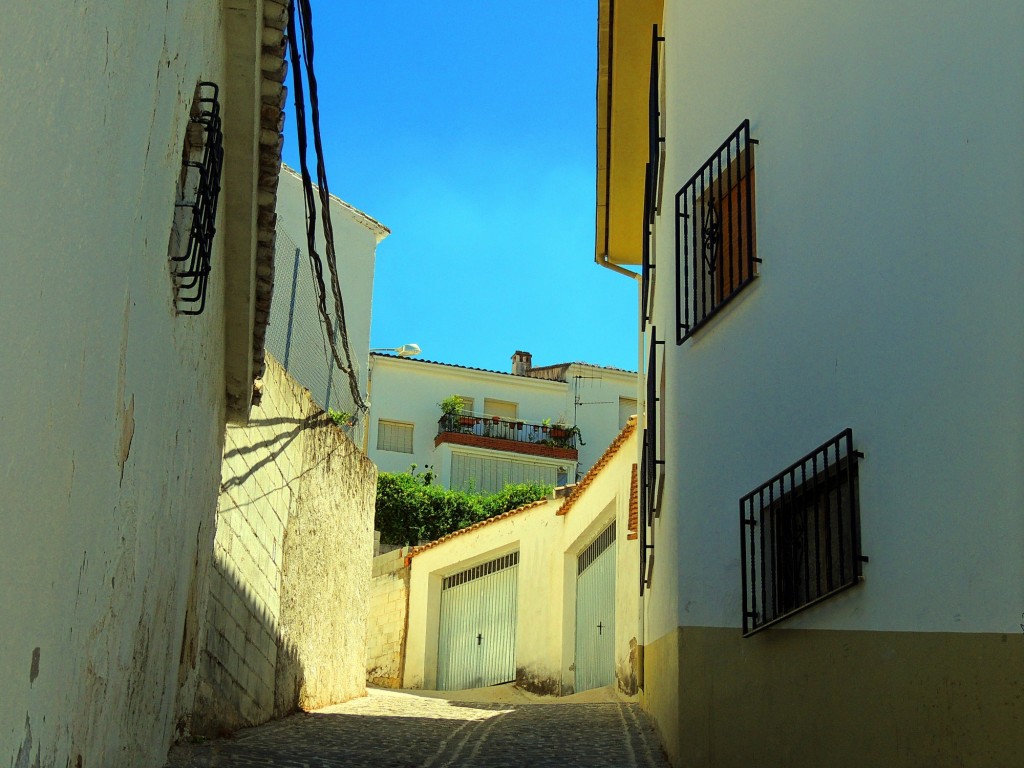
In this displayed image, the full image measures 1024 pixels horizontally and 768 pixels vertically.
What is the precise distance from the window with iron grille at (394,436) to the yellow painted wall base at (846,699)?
3329cm

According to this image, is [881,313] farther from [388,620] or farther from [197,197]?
[388,620]

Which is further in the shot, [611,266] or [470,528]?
[470,528]

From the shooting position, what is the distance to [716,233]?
846cm

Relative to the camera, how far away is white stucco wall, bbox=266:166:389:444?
35.0 ft

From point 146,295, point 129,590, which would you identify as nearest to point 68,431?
point 146,295

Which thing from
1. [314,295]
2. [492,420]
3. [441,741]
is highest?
[492,420]

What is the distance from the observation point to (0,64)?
8.23 ft

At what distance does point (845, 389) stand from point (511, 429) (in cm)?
3575

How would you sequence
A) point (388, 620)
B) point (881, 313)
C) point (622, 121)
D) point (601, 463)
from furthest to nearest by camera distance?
point (388, 620) → point (601, 463) → point (622, 121) → point (881, 313)

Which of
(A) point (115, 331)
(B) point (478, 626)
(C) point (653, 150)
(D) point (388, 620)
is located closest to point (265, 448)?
(C) point (653, 150)

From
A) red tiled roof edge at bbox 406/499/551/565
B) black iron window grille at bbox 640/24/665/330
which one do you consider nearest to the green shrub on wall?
red tiled roof edge at bbox 406/499/551/565

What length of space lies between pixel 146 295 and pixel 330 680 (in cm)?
949

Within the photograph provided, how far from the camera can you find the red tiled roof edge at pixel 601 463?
1590 centimetres

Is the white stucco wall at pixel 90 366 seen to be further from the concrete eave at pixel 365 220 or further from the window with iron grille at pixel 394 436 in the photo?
the window with iron grille at pixel 394 436
